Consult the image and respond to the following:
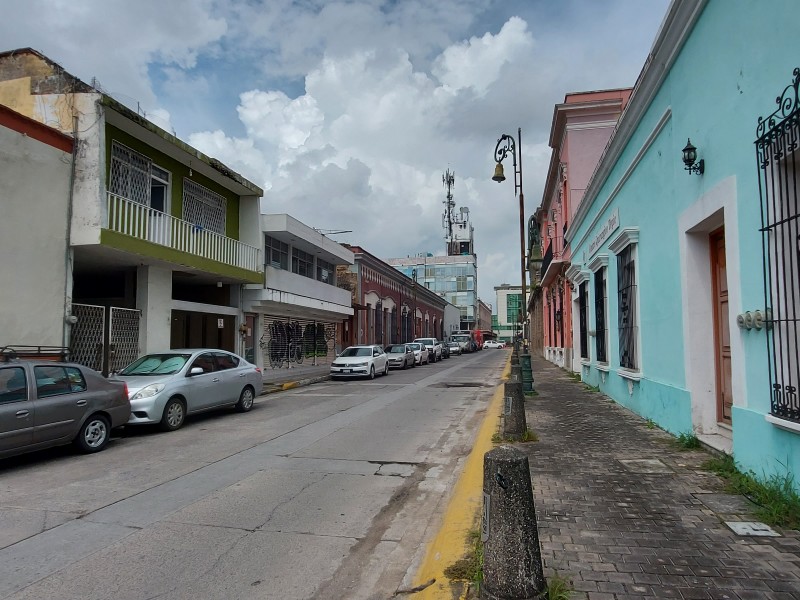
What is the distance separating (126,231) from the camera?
14.2 m

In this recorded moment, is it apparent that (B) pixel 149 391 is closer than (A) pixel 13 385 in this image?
No

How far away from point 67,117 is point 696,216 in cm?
1395

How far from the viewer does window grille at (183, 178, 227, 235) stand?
59.8ft

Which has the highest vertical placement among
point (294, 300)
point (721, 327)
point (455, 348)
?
point (294, 300)

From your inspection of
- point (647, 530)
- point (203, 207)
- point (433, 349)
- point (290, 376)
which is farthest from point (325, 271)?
point (647, 530)

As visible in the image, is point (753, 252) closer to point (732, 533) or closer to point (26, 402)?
point (732, 533)

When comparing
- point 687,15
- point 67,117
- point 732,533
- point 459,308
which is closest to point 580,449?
point 732,533

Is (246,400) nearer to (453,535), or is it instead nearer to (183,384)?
(183,384)

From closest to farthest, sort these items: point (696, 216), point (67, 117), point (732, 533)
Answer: point (732, 533) → point (696, 216) → point (67, 117)

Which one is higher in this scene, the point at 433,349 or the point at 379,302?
the point at 379,302

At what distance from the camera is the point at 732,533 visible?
411 centimetres

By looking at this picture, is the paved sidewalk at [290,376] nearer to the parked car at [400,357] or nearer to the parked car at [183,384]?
the parked car at [400,357]

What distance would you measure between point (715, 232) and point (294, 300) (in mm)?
18891

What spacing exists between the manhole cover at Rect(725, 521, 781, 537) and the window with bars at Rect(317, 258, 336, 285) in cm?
2664
